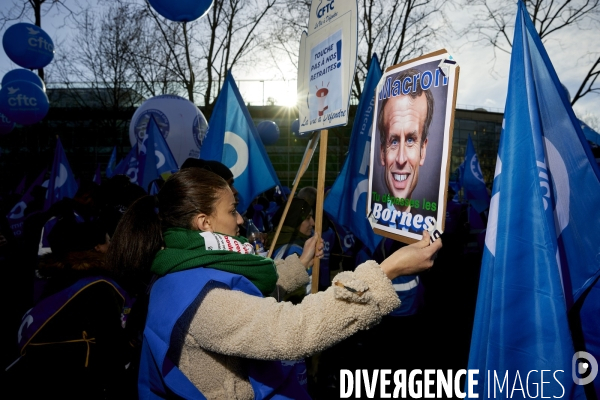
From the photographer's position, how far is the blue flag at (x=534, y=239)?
145 centimetres

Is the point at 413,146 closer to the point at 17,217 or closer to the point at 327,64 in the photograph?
the point at 327,64

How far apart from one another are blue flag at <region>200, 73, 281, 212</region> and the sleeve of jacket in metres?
2.99

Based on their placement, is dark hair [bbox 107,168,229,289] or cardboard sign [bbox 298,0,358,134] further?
cardboard sign [bbox 298,0,358,134]

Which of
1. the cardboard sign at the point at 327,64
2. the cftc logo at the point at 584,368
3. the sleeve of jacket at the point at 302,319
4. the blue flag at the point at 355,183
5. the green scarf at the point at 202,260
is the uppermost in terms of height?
the cardboard sign at the point at 327,64

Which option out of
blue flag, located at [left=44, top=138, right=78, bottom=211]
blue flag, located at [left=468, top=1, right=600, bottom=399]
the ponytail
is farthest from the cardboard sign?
blue flag, located at [left=44, top=138, right=78, bottom=211]

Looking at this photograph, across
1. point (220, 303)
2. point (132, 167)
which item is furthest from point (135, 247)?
point (132, 167)

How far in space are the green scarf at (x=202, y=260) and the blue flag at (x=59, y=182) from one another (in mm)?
5975

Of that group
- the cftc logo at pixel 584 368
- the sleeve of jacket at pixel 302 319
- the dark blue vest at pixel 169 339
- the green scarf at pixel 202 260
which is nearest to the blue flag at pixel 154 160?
the green scarf at pixel 202 260

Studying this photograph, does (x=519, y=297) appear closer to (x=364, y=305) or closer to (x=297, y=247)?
(x=364, y=305)

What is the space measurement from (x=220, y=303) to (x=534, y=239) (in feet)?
3.75

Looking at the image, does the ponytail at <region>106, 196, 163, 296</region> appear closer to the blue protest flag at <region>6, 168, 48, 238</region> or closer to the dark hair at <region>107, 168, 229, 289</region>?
the dark hair at <region>107, 168, 229, 289</region>

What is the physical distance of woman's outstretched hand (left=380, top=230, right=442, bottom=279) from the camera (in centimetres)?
137

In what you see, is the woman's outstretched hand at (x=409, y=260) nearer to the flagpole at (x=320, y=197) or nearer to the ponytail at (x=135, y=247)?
the flagpole at (x=320, y=197)

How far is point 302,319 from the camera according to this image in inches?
48.0
